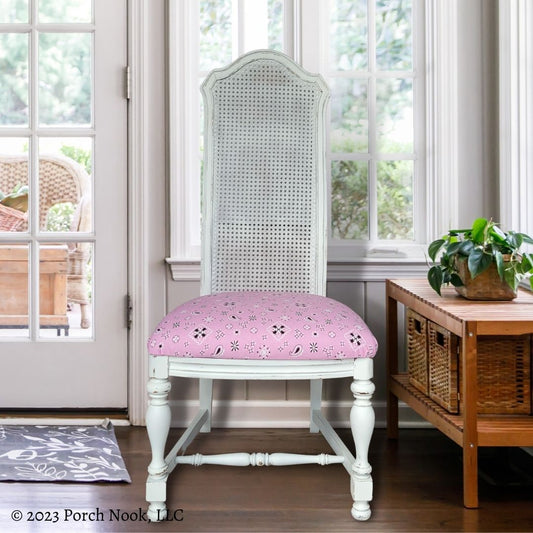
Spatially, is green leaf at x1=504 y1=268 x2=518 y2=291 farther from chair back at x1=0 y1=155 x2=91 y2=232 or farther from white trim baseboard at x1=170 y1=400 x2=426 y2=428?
chair back at x1=0 y1=155 x2=91 y2=232

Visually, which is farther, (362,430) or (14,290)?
(14,290)

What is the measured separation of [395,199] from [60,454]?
1428mm

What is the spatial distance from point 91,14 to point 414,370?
1.66 meters

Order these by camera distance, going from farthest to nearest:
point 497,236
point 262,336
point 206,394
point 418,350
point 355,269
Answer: point 355,269 < point 206,394 < point 418,350 < point 497,236 < point 262,336

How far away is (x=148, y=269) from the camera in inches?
102

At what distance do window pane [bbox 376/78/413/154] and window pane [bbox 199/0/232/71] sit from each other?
1.88ft

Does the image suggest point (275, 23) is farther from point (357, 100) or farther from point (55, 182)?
point (55, 182)

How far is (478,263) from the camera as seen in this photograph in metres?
1.93

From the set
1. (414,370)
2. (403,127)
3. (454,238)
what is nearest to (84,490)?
(414,370)

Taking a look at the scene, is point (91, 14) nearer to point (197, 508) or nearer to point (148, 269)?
point (148, 269)

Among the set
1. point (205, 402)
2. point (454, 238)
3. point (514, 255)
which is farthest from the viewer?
point (205, 402)

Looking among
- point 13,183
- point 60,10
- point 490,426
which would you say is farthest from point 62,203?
point 490,426

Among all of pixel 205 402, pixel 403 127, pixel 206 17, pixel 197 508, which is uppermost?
pixel 206 17

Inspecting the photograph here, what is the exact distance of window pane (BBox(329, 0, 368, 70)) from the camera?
264 cm
